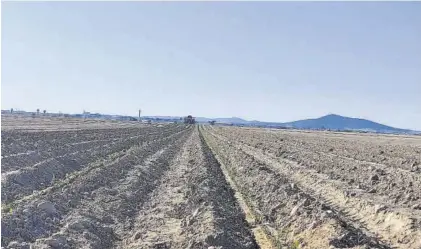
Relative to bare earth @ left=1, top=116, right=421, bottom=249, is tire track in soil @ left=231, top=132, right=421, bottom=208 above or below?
above

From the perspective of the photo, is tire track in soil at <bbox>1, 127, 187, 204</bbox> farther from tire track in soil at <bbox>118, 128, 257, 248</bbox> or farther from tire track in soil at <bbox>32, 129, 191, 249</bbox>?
tire track in soil at <bbox>118, 128, 257, 248</bbox>

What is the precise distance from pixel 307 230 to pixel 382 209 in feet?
8.84

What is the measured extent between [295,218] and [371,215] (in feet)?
6.68

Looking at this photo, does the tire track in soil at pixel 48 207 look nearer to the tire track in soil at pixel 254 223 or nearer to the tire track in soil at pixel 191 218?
the tire track in soil at pixel 191 218

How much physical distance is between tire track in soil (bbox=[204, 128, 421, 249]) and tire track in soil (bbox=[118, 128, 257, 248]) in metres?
2.82

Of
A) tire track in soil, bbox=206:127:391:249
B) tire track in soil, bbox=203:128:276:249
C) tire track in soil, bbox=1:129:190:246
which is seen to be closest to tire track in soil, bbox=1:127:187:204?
tire track in soil, bbox=1:129:190:246

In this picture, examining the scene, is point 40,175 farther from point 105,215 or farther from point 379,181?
point 379,181

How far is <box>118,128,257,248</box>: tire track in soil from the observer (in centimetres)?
1000

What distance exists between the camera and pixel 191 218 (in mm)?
11812

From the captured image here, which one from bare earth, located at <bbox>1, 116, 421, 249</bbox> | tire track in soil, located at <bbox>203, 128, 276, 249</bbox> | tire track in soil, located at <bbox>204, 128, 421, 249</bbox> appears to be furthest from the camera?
tire track in soil, located at <bbox>204, 128, 421, 249</bbox>

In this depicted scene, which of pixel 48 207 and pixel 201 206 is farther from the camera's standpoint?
pixel 201 206

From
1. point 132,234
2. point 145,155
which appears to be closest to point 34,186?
point 132,234

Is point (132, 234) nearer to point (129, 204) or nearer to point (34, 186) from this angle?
point (129, 204)

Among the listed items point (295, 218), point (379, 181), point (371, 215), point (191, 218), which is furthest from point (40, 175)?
point (379, 181)
